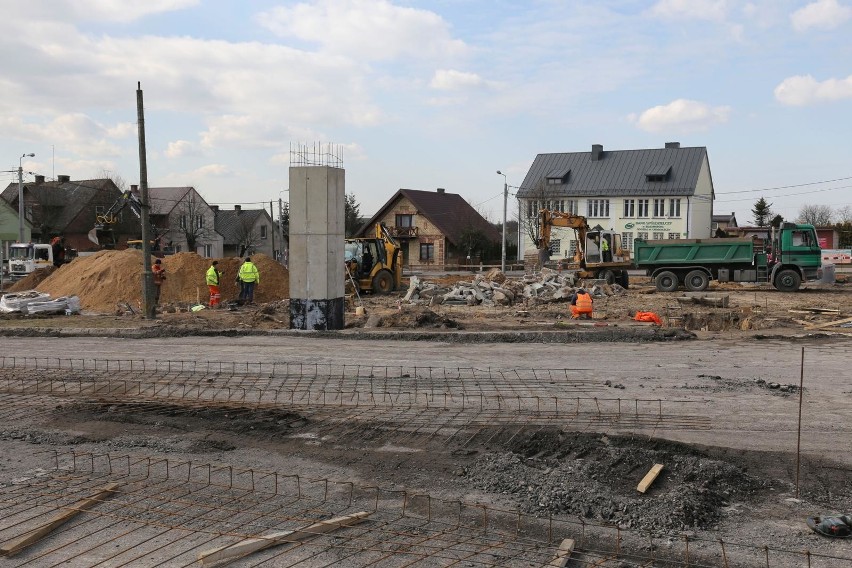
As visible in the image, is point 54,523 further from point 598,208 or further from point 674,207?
point 598,208

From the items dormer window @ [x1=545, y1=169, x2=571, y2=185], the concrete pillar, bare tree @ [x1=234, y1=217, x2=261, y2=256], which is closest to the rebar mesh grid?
the concrete pillar

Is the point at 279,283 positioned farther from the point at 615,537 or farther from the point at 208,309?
the point at 615,537

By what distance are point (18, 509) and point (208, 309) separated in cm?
1593

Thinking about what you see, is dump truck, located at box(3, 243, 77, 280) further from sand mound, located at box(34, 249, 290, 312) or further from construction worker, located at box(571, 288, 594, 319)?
construction worker, located at box(571, 288, 594, 319)

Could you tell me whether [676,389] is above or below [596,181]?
below

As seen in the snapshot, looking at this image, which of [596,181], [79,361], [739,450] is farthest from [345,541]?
[596,181]

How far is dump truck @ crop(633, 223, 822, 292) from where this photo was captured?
86.5 feet

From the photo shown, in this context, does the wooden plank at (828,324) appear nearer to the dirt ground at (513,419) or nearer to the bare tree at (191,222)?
the dirt ground at (513,419)

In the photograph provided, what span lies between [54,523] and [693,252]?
25.6 metres

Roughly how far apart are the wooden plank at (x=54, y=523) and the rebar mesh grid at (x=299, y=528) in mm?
39

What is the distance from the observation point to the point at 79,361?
1270 centimetres

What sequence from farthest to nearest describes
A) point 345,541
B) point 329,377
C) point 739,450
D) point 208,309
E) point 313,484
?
point 208,309
point 329,377
point 739,450
point 313,484
point 345,541

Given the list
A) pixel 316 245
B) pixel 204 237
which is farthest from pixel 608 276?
pixel 204 237

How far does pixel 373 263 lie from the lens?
26.4 meters
